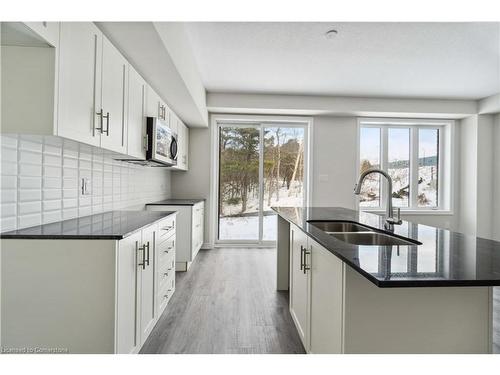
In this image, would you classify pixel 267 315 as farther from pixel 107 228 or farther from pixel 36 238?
pixel 36 238

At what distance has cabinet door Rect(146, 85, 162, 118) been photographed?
8.66ft

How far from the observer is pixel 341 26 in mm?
2584

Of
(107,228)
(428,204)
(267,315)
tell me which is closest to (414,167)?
(428,204)

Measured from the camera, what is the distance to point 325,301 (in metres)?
1.36

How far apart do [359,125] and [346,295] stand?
4.52 metres

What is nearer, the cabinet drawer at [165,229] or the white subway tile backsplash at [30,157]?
the white subway tile backsplash at [30,157]

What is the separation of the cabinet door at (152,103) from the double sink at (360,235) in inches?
72.0

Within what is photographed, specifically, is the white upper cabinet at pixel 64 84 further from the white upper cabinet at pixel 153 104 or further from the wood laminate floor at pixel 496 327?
the wood laminate floor at pixel 496 327

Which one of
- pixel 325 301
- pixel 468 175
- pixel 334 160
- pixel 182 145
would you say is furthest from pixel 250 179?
pixel 468 175

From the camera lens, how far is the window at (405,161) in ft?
17.3

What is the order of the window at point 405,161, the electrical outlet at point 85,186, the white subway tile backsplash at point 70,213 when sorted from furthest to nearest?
1. the window at point 405,161
2. the electrical outlet at point 85,186
3. the white subway tile backsplash at point 70,213

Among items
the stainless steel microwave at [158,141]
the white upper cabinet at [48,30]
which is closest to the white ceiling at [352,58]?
the stainless steel microwave at [158,141]

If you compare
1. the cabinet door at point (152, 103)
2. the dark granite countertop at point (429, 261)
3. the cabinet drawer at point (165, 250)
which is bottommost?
the cabinet drawer at point (165, 250)

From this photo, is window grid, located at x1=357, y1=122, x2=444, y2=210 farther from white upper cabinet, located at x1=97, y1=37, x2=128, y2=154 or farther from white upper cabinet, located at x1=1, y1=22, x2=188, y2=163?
white upper cabinet, located at x1=1, y1=22, x2=188, y2=163
